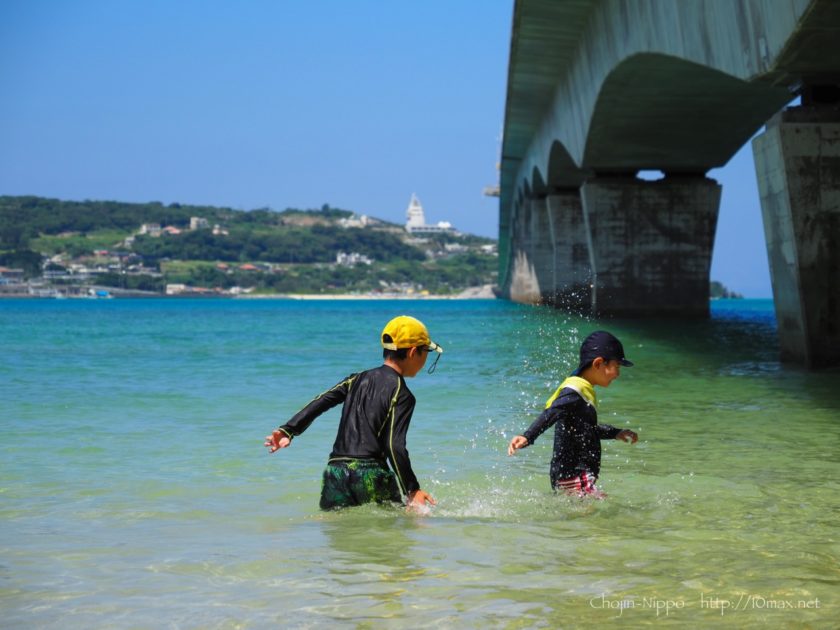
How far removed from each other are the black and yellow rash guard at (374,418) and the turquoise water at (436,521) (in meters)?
0.39

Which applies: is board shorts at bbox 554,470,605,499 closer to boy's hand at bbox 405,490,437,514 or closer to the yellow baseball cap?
boy's hand at bbox 405,490,437,514

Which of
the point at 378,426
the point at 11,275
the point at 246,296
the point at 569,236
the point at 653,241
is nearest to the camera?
the point at 378,426

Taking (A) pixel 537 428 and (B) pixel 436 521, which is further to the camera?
(B) pixel 436 521

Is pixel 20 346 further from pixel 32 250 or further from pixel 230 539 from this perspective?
pixel 32 250

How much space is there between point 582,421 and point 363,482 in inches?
49.0

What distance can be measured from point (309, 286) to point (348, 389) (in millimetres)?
179552

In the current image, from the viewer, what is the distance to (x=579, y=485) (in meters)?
6.54

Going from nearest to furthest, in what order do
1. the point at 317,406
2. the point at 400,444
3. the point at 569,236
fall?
the point at 400,444 < the point at 317,406 < the point at 569,236

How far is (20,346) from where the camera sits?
31.2m

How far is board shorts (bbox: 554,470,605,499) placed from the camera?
6.52 metres

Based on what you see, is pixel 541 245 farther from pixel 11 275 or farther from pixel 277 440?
pixel 11 275

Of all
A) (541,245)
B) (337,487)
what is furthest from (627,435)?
(541,245)

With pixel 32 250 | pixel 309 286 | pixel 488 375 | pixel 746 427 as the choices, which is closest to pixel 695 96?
pixel 488 375

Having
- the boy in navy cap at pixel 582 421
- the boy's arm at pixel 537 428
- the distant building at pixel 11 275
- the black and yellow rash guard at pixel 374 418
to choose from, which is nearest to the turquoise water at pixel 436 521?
the boy in navy cap at pixel 582 421
